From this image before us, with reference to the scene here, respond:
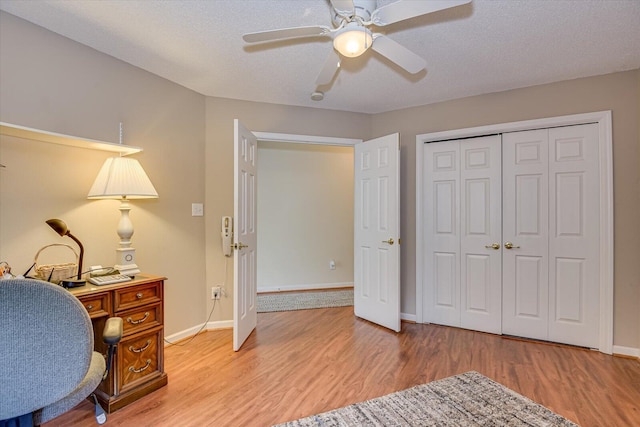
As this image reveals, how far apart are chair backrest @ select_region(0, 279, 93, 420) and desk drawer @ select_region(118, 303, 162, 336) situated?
38.9 inches

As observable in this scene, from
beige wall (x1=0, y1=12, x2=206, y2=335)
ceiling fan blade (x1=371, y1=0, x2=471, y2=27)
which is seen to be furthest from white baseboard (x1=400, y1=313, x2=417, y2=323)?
ceiling fan blade (x1=371, y1=0, x2=471, y2=27)

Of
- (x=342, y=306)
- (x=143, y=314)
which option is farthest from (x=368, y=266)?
(x=143, y=314)

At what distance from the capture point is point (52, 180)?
2117mm

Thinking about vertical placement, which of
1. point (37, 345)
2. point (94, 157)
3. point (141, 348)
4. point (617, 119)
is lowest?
point (141, 348)

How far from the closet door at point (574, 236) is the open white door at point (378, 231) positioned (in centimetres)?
141

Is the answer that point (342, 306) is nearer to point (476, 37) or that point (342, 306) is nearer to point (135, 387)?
point (135, 387)

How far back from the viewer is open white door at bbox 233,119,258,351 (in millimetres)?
2703

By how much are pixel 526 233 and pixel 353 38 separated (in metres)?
2.54

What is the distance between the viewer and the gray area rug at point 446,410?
1.78m

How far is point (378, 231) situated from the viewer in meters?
3.41

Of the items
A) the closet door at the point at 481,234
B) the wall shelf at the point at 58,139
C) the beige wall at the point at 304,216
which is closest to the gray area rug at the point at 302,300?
the beige wall at the point at 304,216

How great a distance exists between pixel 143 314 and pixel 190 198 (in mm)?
1264

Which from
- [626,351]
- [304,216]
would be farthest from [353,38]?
[304,216]

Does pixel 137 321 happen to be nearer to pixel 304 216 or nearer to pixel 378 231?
pixel 378 231
